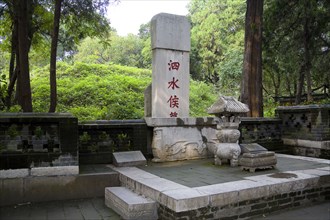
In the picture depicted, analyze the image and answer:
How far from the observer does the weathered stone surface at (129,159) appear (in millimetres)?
6168

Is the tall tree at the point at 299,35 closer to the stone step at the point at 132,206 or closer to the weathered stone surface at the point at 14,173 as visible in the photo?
the stone step at the point at 132,206

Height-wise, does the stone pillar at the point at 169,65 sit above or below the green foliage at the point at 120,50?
below

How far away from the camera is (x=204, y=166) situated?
6.20 m

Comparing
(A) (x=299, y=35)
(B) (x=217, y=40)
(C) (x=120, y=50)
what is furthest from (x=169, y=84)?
(C) (x=120, y=50)

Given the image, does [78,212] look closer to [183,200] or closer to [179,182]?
[179,182]

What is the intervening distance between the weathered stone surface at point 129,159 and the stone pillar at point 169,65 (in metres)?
1.03

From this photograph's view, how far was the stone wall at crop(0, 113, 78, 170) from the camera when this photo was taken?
203 inches

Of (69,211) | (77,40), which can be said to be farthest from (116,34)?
(69,211)

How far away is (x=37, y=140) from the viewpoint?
536 centimetres

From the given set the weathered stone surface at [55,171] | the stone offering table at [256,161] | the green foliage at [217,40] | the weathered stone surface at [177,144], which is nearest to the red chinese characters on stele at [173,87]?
the weathered stone surface at [177,144]

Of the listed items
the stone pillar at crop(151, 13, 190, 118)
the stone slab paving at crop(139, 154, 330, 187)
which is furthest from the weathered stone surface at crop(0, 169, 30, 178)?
the stone pillar at crop(151, 13, 190, 118)

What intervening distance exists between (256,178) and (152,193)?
1730 mm

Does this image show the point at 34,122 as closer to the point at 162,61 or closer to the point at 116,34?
the point at 162,61

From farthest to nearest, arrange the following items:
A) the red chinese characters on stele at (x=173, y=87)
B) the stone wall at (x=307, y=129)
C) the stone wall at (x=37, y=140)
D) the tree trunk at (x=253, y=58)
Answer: the tree trunk at (x=253, y=58) < the stone wall at (x=307, y=129) < the red chinese characters on stele at (x=173, y=87) < the stone wall at (x=37, y=140)
